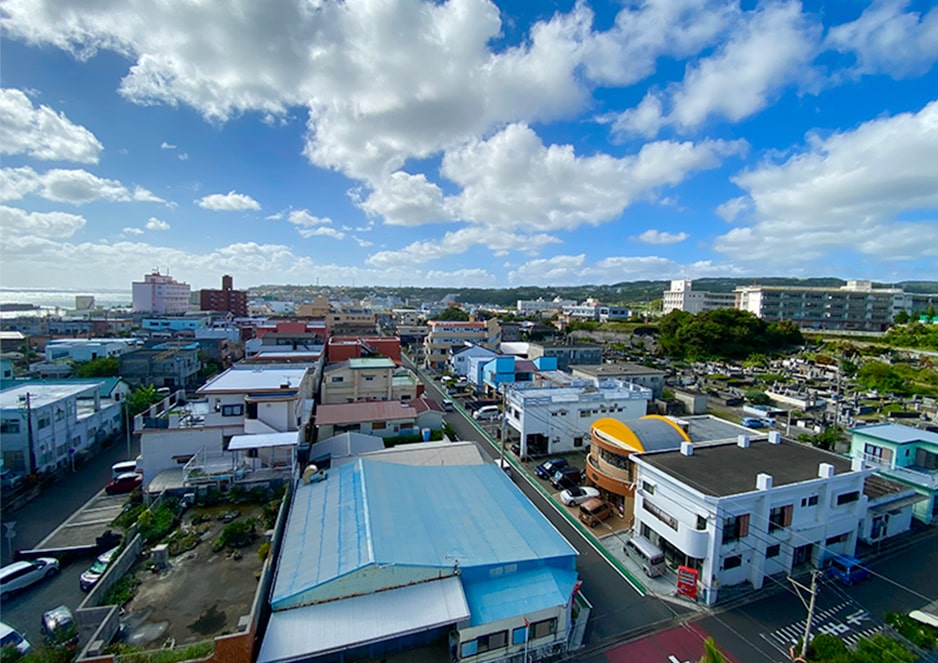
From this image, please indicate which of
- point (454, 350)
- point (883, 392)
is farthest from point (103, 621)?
point (883, 392)

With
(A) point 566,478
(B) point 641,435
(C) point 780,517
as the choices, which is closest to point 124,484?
(A) point 566,478

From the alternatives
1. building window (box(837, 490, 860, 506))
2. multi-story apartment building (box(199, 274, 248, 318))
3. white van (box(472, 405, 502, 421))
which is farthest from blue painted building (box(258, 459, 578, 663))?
multi-story apartment building (box(199, 274, 248, 318))

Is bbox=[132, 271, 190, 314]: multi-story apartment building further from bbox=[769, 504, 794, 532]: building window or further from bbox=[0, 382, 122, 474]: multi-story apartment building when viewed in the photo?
bbox=[769, 504, 794, 532]: building window

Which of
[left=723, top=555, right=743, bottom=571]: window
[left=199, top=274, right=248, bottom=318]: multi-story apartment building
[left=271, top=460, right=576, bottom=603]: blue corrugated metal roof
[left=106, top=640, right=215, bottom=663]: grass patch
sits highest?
[left=199, top=274, right=248, bottom=318]: multi-story apartment building

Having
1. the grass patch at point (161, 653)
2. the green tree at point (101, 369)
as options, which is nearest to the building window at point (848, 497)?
the grass patch at point (161, 653)

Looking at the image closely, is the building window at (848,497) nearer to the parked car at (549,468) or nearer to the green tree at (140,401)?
the parked car at (549,468)

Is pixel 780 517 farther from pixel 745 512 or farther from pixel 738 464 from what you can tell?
pixel 738 464
